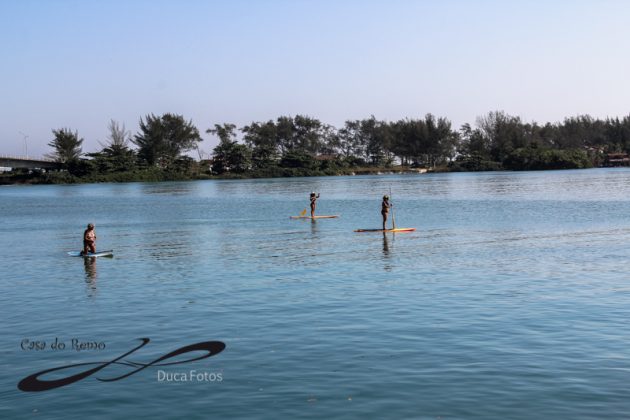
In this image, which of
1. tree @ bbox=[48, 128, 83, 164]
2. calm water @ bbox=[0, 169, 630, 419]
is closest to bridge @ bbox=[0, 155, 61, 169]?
tree @ bbox=[48, 128, 83, 164]

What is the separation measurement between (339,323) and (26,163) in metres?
175

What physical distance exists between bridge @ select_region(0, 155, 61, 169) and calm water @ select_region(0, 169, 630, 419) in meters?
142

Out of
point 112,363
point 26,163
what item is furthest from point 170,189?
point 112,363

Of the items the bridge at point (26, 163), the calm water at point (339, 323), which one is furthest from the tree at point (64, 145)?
the calm water at point (339, 323)

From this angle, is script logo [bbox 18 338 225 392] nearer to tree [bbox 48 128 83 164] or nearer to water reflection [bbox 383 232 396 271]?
water reflection [bbox 383 232 396 271]

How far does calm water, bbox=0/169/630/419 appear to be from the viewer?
1400 centimetres

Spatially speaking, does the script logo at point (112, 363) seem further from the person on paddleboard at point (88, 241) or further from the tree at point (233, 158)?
the tree at point (233, 158)

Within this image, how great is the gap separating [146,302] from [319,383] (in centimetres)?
1058

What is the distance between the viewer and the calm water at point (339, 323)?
14.0 metres

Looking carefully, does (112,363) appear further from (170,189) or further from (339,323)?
(170,189)

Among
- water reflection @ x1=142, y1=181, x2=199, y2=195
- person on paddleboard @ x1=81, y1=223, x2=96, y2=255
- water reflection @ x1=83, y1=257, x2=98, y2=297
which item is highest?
water reflection @ x1=142, y1=181, x2=199, y2=195

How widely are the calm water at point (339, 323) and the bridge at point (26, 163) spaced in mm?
142324

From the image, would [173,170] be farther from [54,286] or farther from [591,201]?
[54,286]

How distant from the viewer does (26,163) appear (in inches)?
7101
